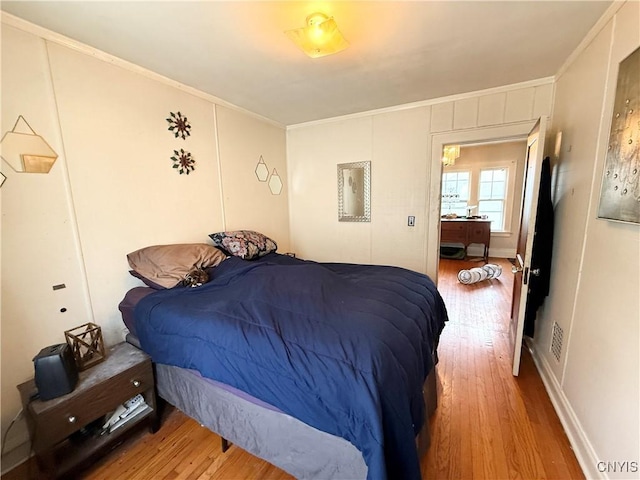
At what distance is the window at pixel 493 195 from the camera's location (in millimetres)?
5699

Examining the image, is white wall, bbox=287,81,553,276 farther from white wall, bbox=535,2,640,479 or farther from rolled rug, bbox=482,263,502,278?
rolled rug, bbox=482,263,502,278

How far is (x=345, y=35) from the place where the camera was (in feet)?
5.13

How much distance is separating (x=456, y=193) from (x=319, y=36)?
19.0 feet

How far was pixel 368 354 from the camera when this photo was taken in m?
1.02

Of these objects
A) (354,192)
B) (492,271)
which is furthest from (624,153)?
(492,271)

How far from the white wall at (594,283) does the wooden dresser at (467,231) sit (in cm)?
372

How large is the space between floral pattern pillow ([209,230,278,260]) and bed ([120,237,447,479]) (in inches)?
21.5

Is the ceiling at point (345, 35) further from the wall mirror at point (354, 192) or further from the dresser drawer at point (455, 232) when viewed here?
the dresser drawer at point (455, 232)

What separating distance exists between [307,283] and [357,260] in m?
1.80

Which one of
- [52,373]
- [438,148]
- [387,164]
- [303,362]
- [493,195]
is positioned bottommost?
[52,373]

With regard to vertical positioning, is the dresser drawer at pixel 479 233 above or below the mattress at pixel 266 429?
above

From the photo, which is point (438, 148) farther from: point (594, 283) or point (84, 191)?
point (84, 191)

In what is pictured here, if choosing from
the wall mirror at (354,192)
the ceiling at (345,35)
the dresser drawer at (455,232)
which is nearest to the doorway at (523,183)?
the ceiling at (345,35)

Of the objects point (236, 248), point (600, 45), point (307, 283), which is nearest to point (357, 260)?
point (236, 248)
